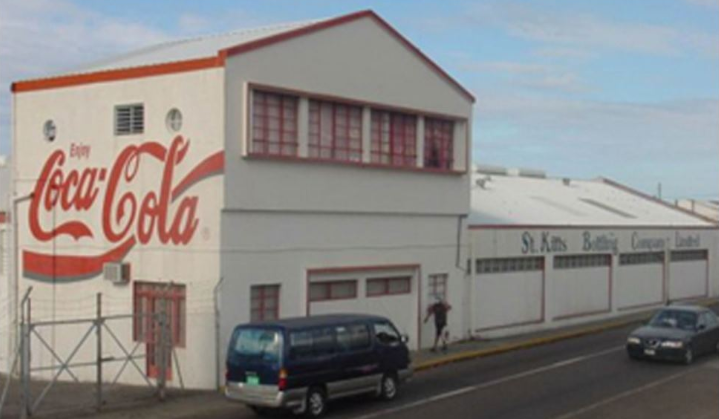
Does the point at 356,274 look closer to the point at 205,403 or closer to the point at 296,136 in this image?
the point at 296,136

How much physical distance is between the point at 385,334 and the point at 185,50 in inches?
419

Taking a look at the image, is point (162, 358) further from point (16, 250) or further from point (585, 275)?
point (585, 275)

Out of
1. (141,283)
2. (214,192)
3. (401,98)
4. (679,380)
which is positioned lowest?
(679,380)

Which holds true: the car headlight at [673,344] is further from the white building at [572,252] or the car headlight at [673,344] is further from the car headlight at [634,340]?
the white building at [572,252]

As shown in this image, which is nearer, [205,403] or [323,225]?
[205,403]

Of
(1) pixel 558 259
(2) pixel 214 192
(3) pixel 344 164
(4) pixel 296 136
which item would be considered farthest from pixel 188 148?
(1) pixel 558 259

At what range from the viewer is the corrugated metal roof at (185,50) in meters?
25.4

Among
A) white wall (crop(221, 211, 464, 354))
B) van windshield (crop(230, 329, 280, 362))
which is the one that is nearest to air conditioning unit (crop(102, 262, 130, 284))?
white wall (crop(221, 211, 464, 354))

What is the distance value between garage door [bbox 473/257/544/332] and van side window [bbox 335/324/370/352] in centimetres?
1253

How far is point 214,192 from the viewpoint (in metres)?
23.4

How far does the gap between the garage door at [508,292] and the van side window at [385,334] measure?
11.5 meters

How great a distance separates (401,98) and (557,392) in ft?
33.4

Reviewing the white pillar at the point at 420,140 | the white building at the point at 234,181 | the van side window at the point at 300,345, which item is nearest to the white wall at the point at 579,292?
the white building at the point at 234,181

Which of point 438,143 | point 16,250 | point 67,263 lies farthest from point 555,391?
point 16,250
